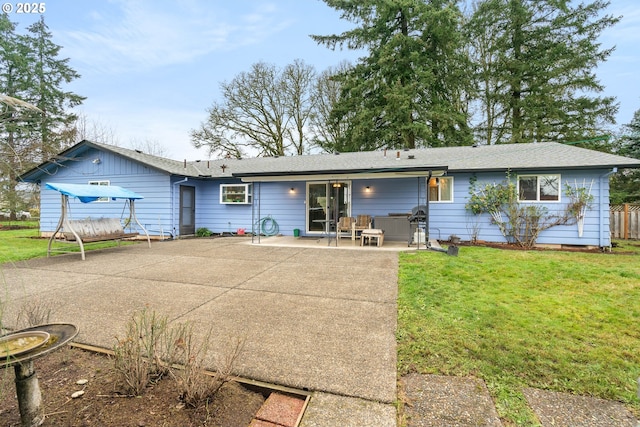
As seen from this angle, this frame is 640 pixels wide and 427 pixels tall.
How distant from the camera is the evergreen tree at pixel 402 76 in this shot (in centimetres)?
1617

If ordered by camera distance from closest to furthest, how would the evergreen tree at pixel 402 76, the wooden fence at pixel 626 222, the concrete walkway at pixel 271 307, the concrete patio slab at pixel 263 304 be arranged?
1. the concrete walkway at pixel 271 307
2. the concrete patio slab at pixel 263 304
3. the wooden fence at pixel 626 222
4. the evergreen tree at pixel 402 76

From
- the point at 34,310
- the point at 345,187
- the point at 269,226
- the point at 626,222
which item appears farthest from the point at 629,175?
the point at 34,310

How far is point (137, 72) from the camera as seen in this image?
52.3 feet

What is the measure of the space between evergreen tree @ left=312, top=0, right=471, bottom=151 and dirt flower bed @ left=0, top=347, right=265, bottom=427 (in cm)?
1613

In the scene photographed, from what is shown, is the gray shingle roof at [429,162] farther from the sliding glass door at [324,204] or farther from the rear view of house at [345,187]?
the sliding glass door at [324,204]

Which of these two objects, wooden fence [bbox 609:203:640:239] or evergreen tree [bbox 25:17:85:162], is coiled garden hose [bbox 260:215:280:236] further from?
evergreen tree [bbox 25:17:85:162]

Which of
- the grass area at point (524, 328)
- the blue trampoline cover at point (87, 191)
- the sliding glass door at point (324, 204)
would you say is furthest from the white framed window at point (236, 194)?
the grass area at point (524, 328)

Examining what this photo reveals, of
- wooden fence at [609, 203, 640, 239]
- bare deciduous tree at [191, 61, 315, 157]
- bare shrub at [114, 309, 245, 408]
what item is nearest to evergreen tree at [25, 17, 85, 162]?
bare deciduous tree at [191, 61, 315, 157]

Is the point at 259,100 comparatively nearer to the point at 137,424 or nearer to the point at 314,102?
the point at 314,102

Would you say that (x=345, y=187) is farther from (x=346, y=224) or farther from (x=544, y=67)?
(x=544, y=67)

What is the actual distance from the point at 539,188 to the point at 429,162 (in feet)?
11.4

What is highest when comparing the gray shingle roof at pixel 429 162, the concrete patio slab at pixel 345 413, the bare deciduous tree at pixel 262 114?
the bare deciduous tree at pixel 262 114

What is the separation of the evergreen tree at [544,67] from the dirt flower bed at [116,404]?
63.4 feet

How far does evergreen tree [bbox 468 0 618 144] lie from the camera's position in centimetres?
1556
